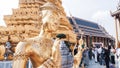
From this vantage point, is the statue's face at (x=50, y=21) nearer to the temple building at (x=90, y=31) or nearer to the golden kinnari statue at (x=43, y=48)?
the golden kinnari statue at (x=43, y=48)

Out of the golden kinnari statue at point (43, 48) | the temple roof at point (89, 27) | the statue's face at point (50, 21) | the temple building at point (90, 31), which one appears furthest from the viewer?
the temple roof at point (89, 27)

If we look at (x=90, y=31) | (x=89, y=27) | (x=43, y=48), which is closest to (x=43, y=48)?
(x=43, y=48)

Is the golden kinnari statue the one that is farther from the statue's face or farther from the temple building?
the temple building

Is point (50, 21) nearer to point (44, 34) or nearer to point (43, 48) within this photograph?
point (44, 34)

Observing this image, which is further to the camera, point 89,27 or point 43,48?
point 89,27

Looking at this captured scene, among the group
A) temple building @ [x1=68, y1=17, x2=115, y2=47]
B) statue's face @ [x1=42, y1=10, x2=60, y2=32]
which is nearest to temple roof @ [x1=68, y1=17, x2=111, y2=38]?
temple building @ [x1=68, y1=17, x2=115, y2=47]

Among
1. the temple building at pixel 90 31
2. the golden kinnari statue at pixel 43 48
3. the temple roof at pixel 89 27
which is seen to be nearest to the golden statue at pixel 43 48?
the golden kinnari statue at pixel 43 48

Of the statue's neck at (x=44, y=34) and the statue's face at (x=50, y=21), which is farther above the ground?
the statue's face at (x=50, y=21)

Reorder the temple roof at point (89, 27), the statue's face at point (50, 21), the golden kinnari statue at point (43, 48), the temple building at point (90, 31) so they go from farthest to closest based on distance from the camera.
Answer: the temple roof at point (89, 27) < the temple building at point (90, 31) < the statue's face at point (50, 21) < the golden kinnari statue at point (43, 48)

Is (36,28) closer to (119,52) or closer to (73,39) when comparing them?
(73,39)

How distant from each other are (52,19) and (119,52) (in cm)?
571

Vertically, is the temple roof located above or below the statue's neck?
above

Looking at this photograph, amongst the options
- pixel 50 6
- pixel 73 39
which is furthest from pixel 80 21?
pixel 50 6

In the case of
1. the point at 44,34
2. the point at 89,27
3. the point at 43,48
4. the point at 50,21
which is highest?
the point at 89,27
